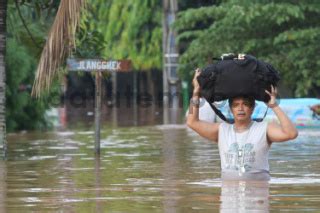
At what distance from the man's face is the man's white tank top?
0.14 metres

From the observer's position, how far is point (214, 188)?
44.0ft

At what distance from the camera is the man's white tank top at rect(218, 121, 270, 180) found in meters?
11.3

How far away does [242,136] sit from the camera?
1132 centimetres

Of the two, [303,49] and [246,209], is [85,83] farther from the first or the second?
[246,209]

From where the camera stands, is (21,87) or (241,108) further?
(21,87)

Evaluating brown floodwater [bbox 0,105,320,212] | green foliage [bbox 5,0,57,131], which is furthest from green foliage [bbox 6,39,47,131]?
brown floodwater [bbox 0,105,320,212]

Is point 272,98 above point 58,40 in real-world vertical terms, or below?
below

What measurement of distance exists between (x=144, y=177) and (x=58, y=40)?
2.63m

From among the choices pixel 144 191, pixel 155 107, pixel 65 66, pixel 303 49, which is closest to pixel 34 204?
pixel 144 191

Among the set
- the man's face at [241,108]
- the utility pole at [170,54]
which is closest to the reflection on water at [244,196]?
the man's face at [241,108]

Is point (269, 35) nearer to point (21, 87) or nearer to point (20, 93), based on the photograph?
point (21, 87)

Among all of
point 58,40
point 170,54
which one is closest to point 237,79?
point 58,40

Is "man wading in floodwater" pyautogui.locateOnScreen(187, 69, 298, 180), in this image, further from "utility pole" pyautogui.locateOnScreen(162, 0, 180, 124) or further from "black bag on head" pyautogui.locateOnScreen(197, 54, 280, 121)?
"utility pole" pyautogui.locateOnScreen(162, 0, 180, 124)

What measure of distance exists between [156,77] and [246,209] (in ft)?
160
